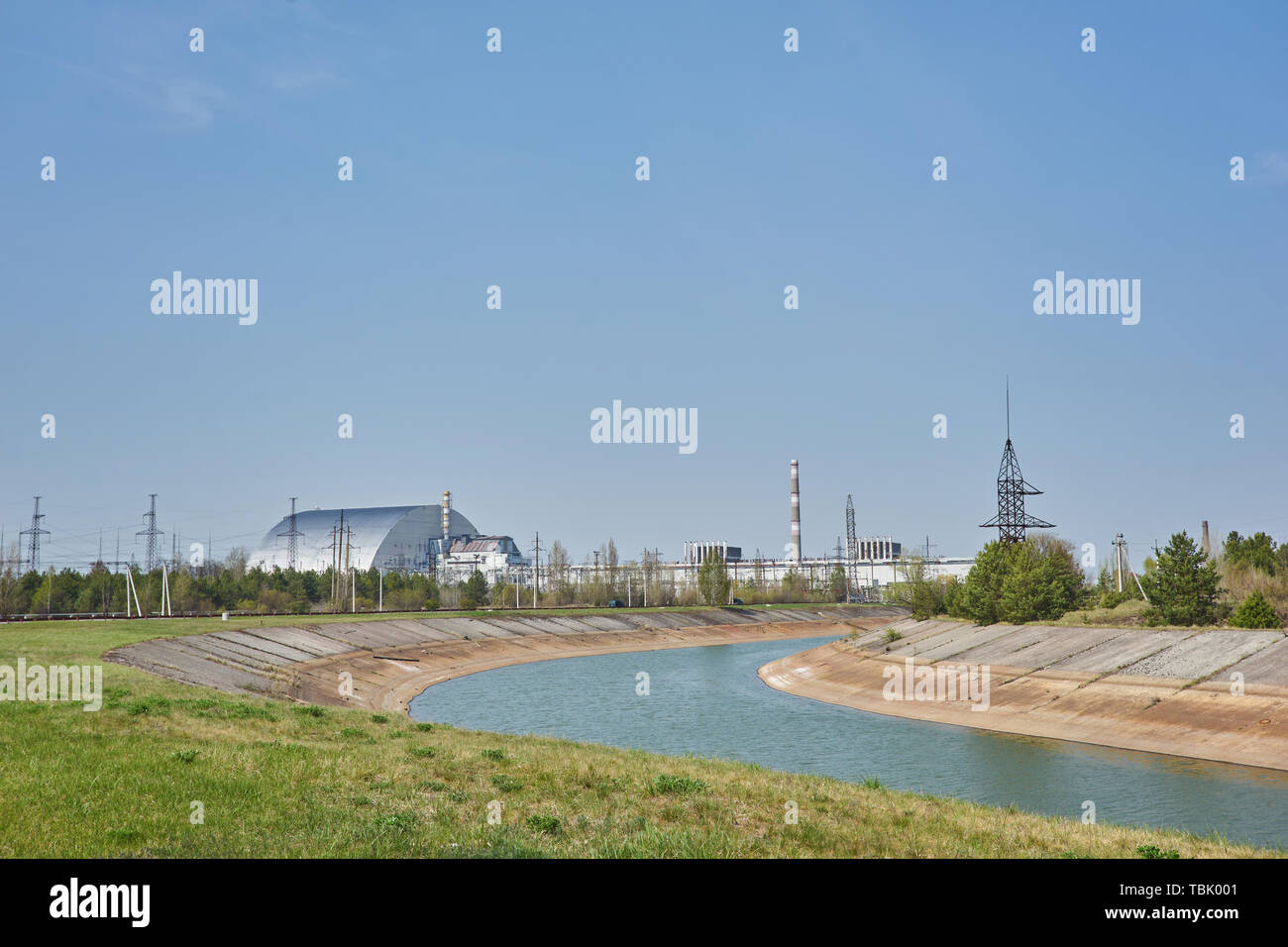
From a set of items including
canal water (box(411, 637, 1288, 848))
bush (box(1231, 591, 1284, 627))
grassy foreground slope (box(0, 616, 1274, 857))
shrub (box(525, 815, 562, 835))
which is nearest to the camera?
grassy foreground slope (box(0, 616, 1274, 857))

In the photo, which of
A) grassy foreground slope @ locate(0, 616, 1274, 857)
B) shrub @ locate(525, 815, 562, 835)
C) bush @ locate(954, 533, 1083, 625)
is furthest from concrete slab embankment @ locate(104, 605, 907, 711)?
bush @ locate(954, 533, 1083, 625)

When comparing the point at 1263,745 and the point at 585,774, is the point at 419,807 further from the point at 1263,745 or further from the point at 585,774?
the point at 1263,745

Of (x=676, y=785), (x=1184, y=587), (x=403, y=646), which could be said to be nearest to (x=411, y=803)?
(x=676, y=785)

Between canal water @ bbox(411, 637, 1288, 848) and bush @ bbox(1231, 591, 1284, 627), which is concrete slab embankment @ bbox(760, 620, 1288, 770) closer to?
canal water @ bbox(411, 637, 1288, 848)

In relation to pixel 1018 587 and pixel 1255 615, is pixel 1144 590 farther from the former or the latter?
pixel 1255 615

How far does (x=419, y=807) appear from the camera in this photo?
1708cm

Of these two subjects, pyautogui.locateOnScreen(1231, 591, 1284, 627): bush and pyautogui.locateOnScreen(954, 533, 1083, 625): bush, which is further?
pyautogui.locateOnScreen(954, 533, 1083, 625): bush

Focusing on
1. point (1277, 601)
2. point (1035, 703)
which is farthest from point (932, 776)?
point (1277, 601)

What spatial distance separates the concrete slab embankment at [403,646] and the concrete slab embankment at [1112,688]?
3235 cm

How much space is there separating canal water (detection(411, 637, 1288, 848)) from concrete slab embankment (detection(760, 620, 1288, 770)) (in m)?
1.76

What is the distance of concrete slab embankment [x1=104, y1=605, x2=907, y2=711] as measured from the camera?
56.3 metres

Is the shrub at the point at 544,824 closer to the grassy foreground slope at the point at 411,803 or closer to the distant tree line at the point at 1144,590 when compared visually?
the grassy foreground slope at the point at 411,803

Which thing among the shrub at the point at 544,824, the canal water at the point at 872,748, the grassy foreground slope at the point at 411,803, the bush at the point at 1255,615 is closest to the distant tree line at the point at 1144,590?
the bush at the point at 1255,615
